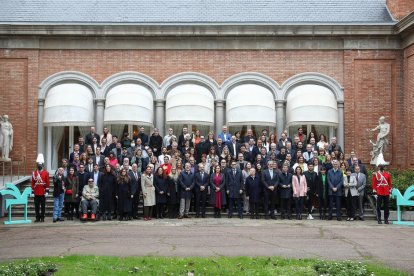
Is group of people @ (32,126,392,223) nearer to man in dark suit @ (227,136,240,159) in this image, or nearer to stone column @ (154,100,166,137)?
man in dark suit @ (227,136,240,159)

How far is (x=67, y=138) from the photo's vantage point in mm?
24547

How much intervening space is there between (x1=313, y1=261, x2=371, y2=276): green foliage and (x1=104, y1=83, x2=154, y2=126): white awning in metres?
13.8

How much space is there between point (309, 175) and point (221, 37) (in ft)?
24.3

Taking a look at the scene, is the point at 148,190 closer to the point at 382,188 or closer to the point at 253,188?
the point at 253,188

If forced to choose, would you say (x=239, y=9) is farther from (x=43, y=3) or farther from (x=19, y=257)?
(x=19, y=257)

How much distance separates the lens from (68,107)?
77.0ft

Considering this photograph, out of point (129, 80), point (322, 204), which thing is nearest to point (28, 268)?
point (322, 204)

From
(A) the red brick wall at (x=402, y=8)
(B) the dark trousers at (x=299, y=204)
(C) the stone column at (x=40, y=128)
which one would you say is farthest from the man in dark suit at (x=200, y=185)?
(A) the red brick wall at (x=402, y=8)

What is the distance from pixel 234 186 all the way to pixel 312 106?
19.5 ft

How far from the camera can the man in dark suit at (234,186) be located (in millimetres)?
18875

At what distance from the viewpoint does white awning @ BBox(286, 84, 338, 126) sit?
76.6 ft

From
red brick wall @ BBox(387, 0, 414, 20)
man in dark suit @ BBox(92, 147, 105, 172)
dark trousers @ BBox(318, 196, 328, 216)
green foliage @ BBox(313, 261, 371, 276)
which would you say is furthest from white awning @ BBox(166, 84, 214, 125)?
green foliage @ BBox(313, 261, 371, 276)

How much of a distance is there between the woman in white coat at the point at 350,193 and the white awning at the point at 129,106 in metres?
8.02

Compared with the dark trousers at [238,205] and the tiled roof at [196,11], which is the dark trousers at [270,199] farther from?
the tiled roof at [196,11]
